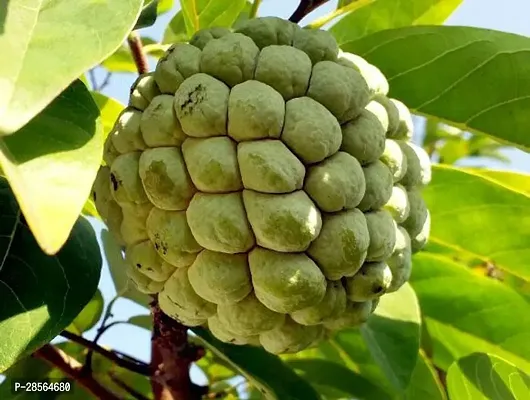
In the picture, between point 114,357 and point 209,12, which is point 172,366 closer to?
point 114,357

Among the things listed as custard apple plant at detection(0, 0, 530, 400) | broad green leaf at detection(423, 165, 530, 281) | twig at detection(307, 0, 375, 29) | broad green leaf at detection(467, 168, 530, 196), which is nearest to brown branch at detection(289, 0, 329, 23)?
custard apple plant at detection(0, 0, 530, 400)

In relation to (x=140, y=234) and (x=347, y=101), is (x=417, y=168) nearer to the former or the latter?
(x=347, y=101)

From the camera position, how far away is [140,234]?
Answer: 1496 millimetres

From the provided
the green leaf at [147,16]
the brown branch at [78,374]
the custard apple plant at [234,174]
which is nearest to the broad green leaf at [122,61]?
the custard apple plant at [234,174]

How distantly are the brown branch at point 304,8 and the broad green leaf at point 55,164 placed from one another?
0.68 meters

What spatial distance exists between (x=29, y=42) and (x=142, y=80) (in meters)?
0.42

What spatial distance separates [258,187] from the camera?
1.36 meters

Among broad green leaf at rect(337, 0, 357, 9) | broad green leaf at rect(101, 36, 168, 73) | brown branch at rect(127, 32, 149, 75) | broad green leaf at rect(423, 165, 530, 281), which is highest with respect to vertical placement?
broad green leaf at rect(337, 0, 357, 9)

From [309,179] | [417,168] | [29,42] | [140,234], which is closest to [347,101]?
[309,179]

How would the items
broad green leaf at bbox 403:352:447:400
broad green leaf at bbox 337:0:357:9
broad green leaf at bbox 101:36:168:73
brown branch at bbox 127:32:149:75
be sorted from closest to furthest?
1. brown branch at bbox 127:32:149:75
2. broad green leaf at bbox 337:0:357:9
3. broad green leaf at bbox 403:352:447:400
4. broad green leaf at bbox 101:36:168:73

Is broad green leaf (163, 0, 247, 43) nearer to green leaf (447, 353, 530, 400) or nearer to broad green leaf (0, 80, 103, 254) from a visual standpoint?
broad green leaf (0, 80, 103, 254)

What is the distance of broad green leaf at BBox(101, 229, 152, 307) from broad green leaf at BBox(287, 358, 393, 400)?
49 cm

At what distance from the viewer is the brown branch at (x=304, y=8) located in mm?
1852

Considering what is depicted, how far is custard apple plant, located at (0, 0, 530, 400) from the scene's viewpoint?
3.89 feet
